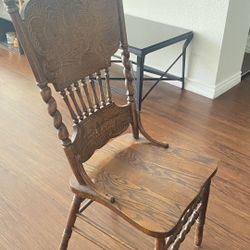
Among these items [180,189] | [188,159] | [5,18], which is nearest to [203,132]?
[188,159]

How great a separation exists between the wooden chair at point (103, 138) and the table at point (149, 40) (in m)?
0.98

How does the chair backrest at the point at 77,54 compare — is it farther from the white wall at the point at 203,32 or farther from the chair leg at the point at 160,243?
the white wall at the point at 203,32

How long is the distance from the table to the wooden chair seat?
38.9 inches

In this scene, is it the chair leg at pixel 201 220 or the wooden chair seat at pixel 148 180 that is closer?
the wooden chair seat at pixel 148 180

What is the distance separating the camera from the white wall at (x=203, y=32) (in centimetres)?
230

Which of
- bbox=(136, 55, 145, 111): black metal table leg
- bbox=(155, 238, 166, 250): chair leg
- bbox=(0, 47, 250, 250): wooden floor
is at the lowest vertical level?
bbox=(0, 47, 250, 250): wooden floor

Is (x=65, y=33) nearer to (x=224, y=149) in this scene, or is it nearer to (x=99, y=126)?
(x=99, y=126)

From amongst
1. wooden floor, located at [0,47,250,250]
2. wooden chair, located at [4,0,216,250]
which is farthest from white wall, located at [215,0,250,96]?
wooden chair, located at [4,0,216,250]

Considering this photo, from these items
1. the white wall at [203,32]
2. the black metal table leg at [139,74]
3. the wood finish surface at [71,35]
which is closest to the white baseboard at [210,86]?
the white wall at [203,32]

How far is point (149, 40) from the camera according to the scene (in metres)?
2.27

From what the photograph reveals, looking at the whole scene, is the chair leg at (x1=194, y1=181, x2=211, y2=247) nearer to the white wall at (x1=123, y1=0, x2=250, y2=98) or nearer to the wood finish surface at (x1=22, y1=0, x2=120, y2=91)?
the wood finish surface at (x1=22, y1=0, x2=120, y2=91)

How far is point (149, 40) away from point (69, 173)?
107 centimetres

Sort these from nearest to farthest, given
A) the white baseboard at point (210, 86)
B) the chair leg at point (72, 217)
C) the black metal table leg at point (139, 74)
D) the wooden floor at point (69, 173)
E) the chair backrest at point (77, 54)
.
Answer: the chair backrest at point (77, 54)
the chair leg at point (72, 217)
the wooden floor at point (69, 173)
the black metal table leg at point (139, 74)
the white baseboard at point (210, 86)

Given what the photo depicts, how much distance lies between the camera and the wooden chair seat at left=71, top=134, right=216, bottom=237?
0.96 meters
